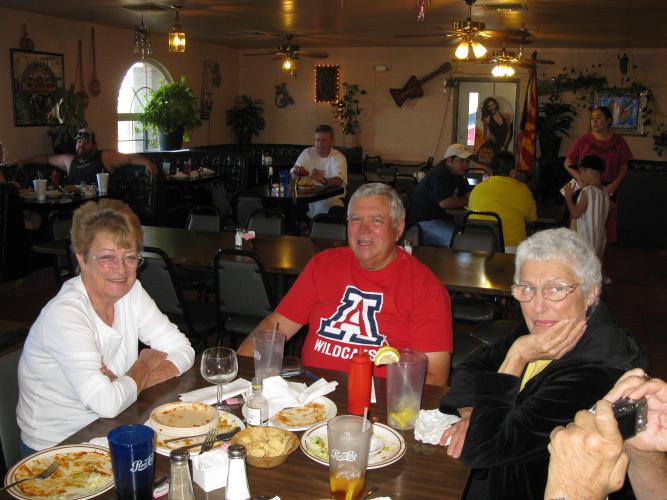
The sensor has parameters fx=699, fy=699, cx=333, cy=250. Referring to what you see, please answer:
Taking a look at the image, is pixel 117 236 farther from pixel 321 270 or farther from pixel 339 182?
pixel 339 182

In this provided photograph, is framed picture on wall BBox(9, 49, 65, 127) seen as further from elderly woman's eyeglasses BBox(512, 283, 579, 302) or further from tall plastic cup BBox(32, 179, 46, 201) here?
elderly woman's eyeglasses BBox(512, 283, 579, 302)

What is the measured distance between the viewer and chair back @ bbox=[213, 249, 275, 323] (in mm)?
3816

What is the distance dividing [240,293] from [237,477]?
247 centimetres

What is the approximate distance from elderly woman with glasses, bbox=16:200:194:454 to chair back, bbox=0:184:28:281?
13.7ft

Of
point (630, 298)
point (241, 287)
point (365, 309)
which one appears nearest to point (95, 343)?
point (365, 309)

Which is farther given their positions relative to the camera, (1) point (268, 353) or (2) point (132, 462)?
(1) point (268, 353)

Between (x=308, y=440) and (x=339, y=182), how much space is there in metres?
5.93

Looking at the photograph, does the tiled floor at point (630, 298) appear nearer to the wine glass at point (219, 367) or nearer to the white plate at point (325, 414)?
the wine glass at point (219, 367)

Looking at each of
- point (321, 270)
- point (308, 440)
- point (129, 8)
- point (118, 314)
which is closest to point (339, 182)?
point (129, 8)

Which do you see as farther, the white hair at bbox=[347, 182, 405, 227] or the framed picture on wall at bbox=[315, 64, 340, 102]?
the framed picture on wall at bbox=[315, 64, 340, 102]

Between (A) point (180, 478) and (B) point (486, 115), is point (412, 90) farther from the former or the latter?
(A) point (180, 478)

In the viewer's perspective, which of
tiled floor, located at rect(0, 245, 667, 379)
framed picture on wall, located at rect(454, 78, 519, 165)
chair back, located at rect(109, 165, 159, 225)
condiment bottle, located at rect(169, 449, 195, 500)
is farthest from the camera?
framed picture on wall, located at rect(454, 78, 519, 165)

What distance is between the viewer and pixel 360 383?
199 centimetres

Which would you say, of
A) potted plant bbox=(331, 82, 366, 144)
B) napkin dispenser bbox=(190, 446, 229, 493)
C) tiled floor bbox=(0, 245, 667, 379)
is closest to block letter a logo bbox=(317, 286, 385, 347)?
napkin dispenser bbox=(190, 446, 229, 493)
